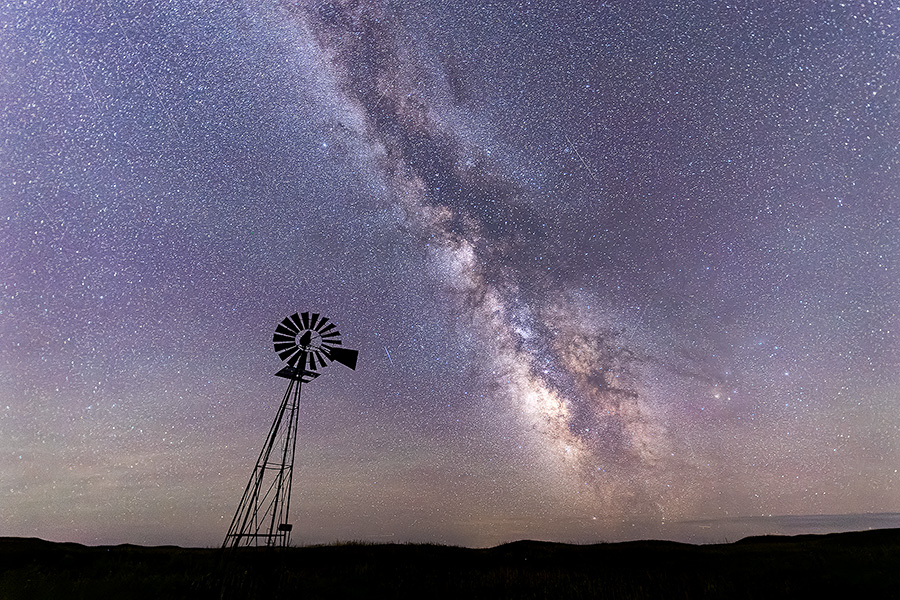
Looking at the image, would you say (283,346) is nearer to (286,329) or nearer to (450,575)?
(286,329)

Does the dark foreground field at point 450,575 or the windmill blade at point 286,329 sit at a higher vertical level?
the windmill blade at point 286,329

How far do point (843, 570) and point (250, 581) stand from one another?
26.2 metres

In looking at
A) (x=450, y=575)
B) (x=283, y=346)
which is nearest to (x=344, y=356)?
(x=283, y=346)

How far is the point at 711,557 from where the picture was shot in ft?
107

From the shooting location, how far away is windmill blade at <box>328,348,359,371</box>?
2239 centimetres

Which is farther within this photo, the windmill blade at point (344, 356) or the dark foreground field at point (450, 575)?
the windmill blade at point (344, 356)

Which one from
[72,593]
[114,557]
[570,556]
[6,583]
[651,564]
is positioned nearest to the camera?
[72,593]

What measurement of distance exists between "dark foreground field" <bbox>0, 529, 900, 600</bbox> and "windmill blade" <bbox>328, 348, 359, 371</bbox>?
752 centimetres

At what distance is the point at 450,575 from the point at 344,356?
1222cm

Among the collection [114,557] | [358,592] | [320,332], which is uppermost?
[320,332]

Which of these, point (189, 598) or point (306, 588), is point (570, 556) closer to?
point (306, 588)

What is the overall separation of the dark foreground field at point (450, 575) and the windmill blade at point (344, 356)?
7523mm

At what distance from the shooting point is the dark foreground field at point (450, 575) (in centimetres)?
2070

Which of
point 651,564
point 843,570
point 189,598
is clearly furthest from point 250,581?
point 843,570
